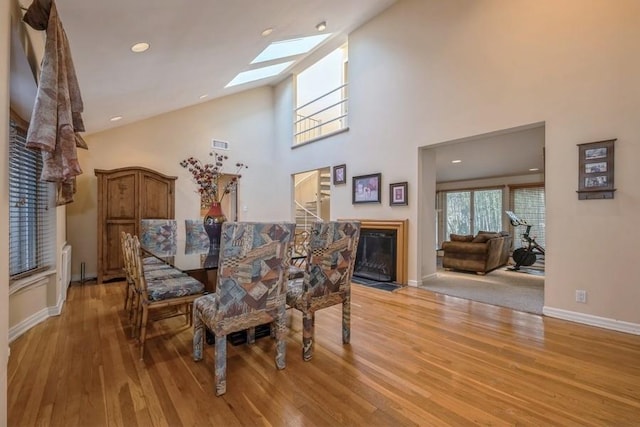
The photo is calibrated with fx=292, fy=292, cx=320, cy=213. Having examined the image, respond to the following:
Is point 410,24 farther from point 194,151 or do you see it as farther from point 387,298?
point 194,151

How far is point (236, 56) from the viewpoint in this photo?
3771 millimetres

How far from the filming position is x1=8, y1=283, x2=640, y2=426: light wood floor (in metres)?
1.53

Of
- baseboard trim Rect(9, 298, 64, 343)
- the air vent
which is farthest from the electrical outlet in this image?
the air vent

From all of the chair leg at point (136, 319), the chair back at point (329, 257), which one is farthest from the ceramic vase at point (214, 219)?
the chair back at point (329, 257)

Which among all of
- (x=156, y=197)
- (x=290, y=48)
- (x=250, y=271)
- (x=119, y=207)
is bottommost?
(x=250, y=271)

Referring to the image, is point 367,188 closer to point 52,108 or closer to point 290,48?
point 290,48

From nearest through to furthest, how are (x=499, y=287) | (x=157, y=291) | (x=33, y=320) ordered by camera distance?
1. (x=157, y=291)
2. (x=33, y=320)
3. (x=499, y=287)

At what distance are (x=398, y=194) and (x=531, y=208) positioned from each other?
16.2 ft

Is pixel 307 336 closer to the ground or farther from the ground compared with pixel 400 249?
closer to the ground

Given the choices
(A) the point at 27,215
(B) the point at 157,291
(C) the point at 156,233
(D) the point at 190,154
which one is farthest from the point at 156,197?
(B) the point at 157,291

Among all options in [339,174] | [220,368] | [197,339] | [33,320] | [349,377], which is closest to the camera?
[220,368]

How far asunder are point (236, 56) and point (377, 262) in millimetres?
3599

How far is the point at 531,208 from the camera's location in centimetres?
731

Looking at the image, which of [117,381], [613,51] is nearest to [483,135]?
[613,51]
